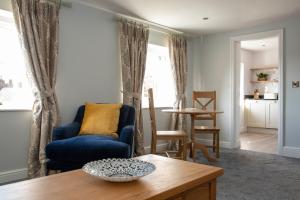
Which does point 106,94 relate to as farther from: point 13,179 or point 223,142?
point 223,142

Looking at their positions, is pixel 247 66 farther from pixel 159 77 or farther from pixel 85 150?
pixel 85 150

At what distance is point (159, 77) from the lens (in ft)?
16.4

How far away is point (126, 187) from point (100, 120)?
1857mm

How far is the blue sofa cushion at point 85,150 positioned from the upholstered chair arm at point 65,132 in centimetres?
23

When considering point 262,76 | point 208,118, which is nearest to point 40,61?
point 208,118

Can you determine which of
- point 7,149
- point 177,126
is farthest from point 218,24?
point 7,149

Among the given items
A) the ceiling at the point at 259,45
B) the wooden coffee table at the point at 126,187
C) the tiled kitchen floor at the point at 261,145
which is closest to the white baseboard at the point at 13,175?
the wooden coffee table at the point at 126,187

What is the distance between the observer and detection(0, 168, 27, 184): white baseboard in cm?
287

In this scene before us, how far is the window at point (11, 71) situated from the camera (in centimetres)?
305

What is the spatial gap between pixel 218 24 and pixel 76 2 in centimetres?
237

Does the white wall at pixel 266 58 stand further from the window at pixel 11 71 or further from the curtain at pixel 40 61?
the window at pixel 11 71

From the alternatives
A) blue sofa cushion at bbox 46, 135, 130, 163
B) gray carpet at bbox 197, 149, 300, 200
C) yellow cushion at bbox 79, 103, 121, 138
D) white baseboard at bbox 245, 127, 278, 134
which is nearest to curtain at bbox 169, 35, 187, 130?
gray carpet at bbox 197, 149, 300, 200

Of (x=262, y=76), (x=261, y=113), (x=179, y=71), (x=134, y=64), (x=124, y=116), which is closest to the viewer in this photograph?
(x=124, y=116)

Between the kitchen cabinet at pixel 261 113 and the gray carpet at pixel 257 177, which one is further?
the kitchen cabinet at pixel 261 113
